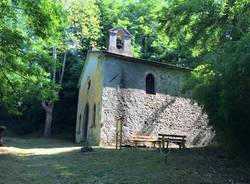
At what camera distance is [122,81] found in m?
20.1

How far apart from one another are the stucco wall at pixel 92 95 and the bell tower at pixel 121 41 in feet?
3.73

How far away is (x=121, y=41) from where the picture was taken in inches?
907

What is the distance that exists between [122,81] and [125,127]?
2687 millimetres

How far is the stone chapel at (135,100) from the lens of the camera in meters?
19.6

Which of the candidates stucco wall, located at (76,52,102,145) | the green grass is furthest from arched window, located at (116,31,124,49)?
the green grass

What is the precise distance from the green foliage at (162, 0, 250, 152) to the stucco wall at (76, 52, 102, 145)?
5740 mm

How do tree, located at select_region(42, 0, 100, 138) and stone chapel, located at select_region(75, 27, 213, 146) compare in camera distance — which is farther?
tree, located at select_region(42, 0, 100, 138)

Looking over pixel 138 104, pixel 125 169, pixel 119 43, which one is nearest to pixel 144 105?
pixel 138 104

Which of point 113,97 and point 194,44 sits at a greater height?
point 194,44

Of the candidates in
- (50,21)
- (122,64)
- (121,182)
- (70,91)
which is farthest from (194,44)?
(70,91)

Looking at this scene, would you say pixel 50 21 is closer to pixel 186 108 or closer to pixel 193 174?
pixel 193 174

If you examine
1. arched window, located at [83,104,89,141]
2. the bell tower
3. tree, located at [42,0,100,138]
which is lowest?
arched window, located at [83,104,89,141]

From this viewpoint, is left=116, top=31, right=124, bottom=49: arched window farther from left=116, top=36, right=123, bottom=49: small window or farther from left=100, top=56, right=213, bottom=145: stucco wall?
left=100, top=56, right=213, bottom=145: stucco wall

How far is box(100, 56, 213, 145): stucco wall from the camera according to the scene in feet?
64.3
